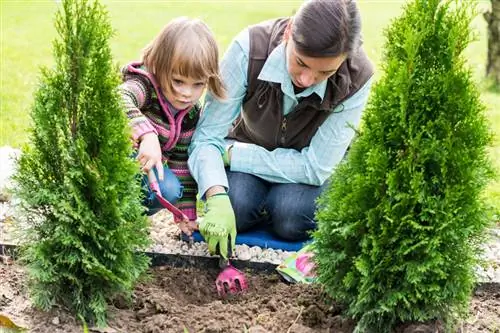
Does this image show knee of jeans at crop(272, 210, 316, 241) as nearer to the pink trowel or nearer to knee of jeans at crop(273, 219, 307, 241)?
knee of jeans at crop(273, 219, 307, 241)

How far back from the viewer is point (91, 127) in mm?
2990

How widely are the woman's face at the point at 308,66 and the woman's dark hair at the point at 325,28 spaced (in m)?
0.05

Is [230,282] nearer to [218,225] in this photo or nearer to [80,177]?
[218,225]

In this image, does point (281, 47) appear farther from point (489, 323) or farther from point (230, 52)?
point (489, 323)

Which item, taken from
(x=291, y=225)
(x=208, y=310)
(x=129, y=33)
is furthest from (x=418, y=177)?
(x=129, y=33)

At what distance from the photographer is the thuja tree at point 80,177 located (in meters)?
2.95

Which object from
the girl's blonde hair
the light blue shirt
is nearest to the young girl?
the girl's blonde hair

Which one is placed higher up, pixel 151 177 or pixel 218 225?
pixel 151 177

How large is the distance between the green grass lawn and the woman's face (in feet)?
4.83

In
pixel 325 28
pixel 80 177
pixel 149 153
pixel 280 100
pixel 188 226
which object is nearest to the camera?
pixel 80 177

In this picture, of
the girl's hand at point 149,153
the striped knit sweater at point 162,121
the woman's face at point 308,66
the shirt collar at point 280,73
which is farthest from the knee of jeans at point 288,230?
the girl's hand at point 149,153

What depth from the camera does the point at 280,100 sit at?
421 cm

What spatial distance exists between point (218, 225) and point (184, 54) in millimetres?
901

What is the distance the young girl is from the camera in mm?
3691
